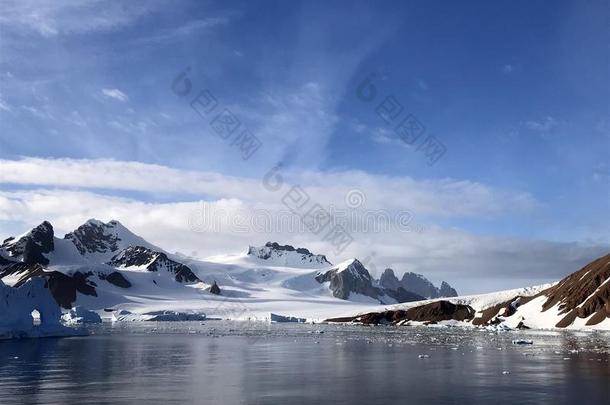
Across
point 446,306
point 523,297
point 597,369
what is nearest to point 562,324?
point 523,297

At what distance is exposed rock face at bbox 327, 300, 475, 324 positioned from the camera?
160 m

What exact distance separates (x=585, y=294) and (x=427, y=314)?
159 feet

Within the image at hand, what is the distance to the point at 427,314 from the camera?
166 metres

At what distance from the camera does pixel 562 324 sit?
122 metres

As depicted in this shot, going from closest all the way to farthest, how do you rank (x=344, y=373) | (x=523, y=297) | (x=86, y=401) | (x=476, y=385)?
1. (x=86, y=401)
2. (x=476, y=385)
3. (x=344, y=373)
4. (x=523, y=297)

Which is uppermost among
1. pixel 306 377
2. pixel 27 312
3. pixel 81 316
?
pixel 27 312

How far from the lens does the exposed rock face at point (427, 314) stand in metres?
160

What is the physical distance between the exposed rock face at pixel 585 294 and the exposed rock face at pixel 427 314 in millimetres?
23009

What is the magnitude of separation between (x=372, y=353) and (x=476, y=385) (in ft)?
80.1

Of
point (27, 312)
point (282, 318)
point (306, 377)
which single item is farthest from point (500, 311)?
point (306, 377)

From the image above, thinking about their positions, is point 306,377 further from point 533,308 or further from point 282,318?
point 282,318

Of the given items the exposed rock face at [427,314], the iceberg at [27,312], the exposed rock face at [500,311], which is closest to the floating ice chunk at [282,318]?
the exposed rock face at [427,314]

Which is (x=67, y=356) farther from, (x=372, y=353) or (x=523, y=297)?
(x=523, y=297)

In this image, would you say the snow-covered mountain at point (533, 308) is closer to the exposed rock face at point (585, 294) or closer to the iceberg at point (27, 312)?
the exposed rock face at point (585, 294)
